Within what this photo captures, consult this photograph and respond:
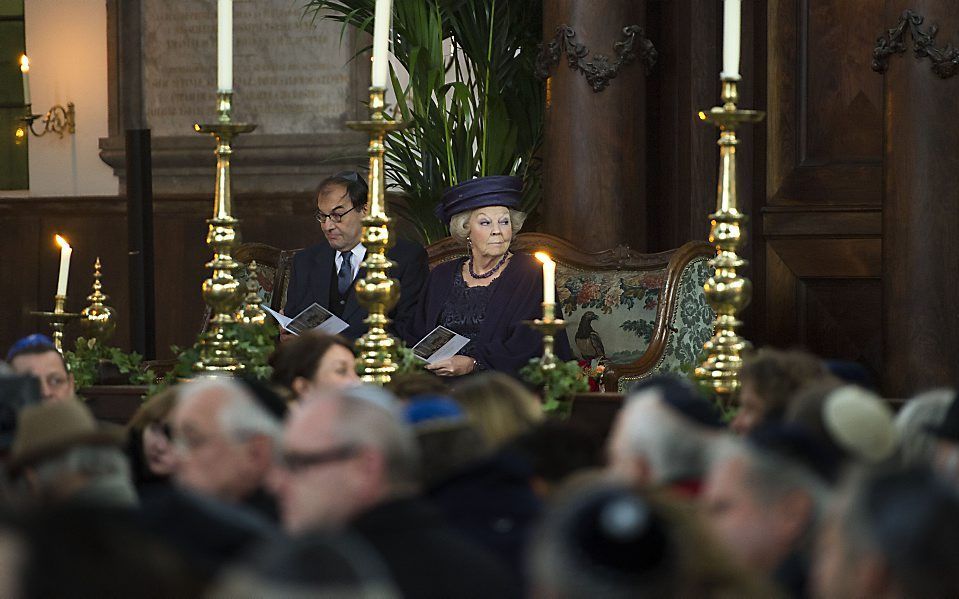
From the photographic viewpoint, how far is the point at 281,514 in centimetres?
319

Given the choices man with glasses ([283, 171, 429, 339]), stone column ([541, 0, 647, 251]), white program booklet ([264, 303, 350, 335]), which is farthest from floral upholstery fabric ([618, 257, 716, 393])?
white program booklet ([264, 303, 350, 335])

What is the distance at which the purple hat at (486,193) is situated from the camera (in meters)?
6.43

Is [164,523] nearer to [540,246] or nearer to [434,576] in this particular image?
[434,576]

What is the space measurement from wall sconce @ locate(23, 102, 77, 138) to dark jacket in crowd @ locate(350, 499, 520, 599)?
8247 millimetres

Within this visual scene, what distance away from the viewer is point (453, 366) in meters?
5.71

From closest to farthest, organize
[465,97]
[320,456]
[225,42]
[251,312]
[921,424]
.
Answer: [320,456]
[921,424]
[225,42]
[251,312]
[465,97]

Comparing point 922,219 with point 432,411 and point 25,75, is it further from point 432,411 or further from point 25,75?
point 25,75

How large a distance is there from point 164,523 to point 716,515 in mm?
878

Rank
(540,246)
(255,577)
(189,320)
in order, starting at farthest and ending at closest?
(189,320), (540,246), (255,577)

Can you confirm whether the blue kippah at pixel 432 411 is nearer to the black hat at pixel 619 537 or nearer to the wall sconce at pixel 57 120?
the black hat at pixel 619 537

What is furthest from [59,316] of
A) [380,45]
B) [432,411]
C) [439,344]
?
[432,411]

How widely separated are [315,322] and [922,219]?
2.35 meters

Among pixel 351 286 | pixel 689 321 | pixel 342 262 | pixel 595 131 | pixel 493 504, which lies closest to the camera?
pixel 493 504

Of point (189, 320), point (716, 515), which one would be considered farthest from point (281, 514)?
point (189, 320)
